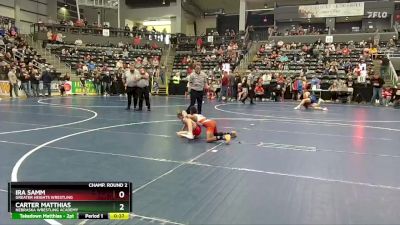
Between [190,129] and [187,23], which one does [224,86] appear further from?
[187,23]

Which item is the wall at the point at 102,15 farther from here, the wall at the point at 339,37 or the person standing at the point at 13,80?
the person standing at the point at 13,80

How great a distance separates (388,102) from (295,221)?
18.1 meters

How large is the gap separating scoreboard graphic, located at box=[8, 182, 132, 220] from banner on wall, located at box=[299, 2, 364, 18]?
1364 inches

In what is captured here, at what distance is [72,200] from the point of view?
8.95ft

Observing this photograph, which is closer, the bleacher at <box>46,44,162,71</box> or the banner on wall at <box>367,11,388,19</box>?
the bleacher at <box>46,44,162,71</box>

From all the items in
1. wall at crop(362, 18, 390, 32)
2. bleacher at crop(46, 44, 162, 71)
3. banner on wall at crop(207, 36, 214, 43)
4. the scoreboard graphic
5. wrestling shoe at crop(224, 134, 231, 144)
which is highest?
wall at crop(362, 18, 390, 32)

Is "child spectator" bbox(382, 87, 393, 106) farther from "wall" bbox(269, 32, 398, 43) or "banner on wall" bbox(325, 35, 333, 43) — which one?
"wall" bbox(269, 32, 398, 43)

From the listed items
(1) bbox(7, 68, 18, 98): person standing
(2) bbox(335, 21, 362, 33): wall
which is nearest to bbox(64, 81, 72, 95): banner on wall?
(1) bbox(7, 68, 18, 98): person standing

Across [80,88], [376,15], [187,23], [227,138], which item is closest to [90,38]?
[80,88]

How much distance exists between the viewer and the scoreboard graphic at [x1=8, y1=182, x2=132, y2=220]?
272cm

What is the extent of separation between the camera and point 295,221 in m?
3.62

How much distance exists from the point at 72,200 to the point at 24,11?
39.4 m

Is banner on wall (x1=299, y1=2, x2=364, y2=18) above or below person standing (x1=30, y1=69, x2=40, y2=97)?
above

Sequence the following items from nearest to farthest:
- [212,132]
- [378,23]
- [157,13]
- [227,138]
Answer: [227,138] → [212,132] → [378,23] → [157,13]
